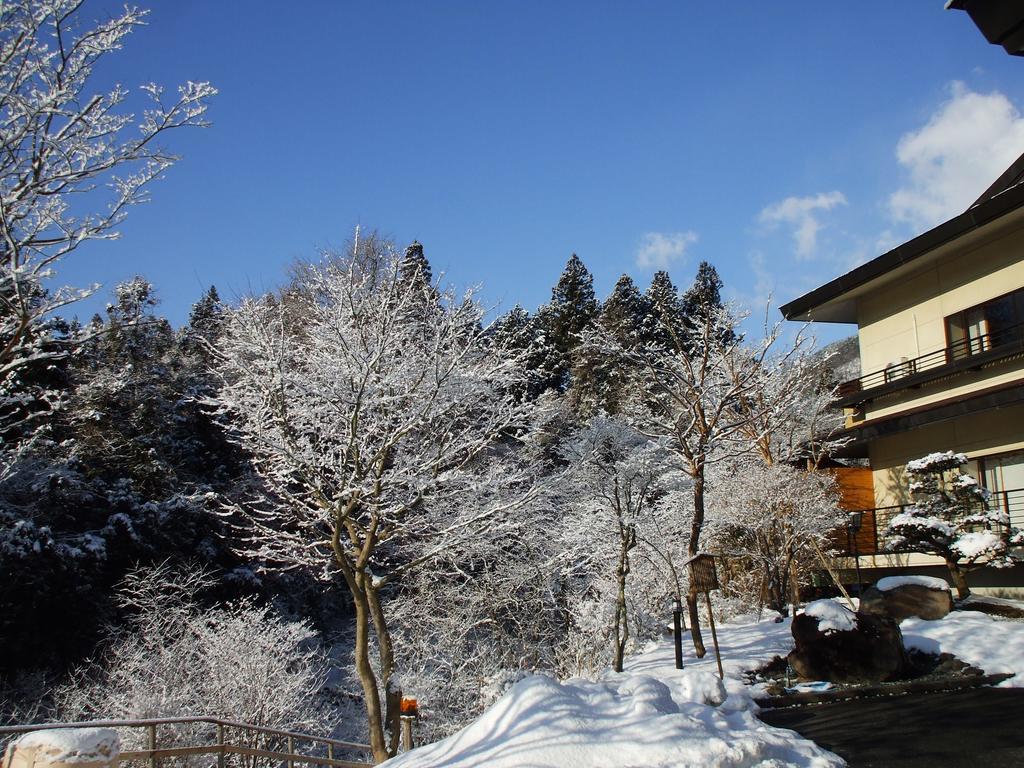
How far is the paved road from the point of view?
684 centimetres

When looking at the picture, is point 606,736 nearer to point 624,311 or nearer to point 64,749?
point 64,749

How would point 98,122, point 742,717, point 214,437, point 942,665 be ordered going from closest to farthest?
point 742,717 → point 98,122 → point 942,665 → point 214,437

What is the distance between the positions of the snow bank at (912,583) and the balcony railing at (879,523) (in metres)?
1.38

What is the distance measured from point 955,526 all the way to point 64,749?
15.2 meters

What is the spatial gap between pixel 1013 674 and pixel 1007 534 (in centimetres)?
436

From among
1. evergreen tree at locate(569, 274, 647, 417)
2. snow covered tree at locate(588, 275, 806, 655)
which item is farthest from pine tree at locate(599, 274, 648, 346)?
snow covered tree at locate(588, 275, 806, 655)

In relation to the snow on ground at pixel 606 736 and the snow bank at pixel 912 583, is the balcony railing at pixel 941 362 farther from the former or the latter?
the snow on ground at pixel 606 736

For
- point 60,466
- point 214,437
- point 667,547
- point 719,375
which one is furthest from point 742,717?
point 214,437

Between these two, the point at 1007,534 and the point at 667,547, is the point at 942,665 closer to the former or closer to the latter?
the point at 1007,534

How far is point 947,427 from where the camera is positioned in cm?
1741

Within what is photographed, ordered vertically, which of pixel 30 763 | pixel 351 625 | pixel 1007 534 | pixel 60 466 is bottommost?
pixel 351 625

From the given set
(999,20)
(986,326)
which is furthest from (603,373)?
(999,20)

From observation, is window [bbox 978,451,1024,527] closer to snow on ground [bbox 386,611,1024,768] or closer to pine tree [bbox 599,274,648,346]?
snow on ground [bbox 386,611,1024,768]

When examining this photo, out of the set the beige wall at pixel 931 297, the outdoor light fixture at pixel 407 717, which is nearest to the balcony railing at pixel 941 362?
the beige wall at pixel 931 297
